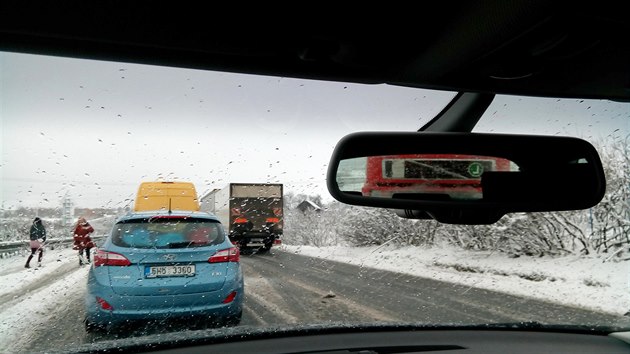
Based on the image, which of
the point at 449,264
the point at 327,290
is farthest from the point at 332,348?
the point at 449,264

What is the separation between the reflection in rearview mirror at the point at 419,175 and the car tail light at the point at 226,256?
118 inches

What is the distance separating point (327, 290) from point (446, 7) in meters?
6.34

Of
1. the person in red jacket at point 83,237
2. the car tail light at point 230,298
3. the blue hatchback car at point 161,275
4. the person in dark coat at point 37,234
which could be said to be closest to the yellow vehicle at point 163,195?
the person in red jacket at point 83,237

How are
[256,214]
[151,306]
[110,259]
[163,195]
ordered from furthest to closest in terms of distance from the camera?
[256,214]
[163,195]
[110,259]
[151,306]

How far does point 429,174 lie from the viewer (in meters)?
2.62

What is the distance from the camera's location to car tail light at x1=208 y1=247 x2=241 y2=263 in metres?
5.33

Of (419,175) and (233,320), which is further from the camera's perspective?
(233,320)

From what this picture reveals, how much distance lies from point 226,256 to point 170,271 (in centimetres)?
74

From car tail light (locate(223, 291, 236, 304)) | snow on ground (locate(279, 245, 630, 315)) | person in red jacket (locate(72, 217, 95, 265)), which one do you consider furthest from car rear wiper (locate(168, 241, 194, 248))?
snow on ground (locate(279, 245, 630, 315))

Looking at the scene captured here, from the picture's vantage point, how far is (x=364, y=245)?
15.5 metres

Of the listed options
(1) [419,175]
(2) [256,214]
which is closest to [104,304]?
(1) [419,175]

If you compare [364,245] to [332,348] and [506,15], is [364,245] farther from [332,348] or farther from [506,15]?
[506,15]

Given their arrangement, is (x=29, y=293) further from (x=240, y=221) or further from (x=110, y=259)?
(x=240, y=221)

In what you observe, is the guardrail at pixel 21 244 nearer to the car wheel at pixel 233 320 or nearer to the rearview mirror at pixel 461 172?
the car wheel at pixel 233 320
